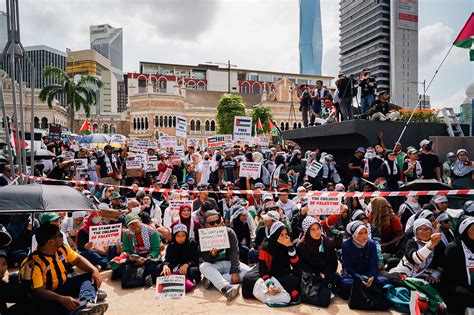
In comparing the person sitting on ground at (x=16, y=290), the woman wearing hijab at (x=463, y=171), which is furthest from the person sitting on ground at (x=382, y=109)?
the person sitting on ground at (x=16, y=290)

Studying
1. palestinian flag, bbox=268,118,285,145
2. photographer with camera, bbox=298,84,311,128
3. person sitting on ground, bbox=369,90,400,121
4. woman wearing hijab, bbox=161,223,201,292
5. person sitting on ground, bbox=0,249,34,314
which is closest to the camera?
person sitting on ground, bbox=0,249,34,314

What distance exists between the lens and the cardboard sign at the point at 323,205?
645cm

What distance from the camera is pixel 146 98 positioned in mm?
65750

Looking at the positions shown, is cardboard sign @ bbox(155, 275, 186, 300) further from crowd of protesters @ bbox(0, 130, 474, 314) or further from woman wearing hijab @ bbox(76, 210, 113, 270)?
woman wearing hijab @ bbox(76, 210, 113, 270)

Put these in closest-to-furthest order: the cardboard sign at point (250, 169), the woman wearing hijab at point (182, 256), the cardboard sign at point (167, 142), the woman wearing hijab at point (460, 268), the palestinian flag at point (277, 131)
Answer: the woman wearing hijab at point (460, 268), the woman wearing hijab at point (182, 256), the cardboard sign at point (250, 169), the cardboard sign at point (167, 142), the palestinian flag at point (277, 131)

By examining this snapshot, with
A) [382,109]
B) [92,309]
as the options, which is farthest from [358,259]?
[382,109]

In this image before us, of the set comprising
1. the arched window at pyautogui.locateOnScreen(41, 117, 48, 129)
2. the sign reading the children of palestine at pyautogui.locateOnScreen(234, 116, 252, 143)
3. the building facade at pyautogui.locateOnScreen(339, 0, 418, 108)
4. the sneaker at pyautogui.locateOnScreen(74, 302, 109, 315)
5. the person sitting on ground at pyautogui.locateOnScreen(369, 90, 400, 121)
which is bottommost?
the sneaker at pyautogui.locateOnScreen(74, 302, 109, 315)

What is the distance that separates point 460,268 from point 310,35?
133 metres

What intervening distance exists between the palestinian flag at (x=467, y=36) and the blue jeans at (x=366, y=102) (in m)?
2.69

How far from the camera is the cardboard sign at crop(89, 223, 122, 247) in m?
5.80

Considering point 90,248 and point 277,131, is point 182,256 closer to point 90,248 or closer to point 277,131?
point 90,248

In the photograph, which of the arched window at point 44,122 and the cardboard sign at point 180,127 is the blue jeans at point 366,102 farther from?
the arched window at point 44,122

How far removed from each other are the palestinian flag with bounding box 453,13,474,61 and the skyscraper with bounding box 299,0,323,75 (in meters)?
123

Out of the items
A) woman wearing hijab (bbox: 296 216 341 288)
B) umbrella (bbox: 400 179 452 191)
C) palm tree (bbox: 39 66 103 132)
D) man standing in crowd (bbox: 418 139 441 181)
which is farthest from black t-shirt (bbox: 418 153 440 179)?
palm tree (bbox: 39 66 103 132)
